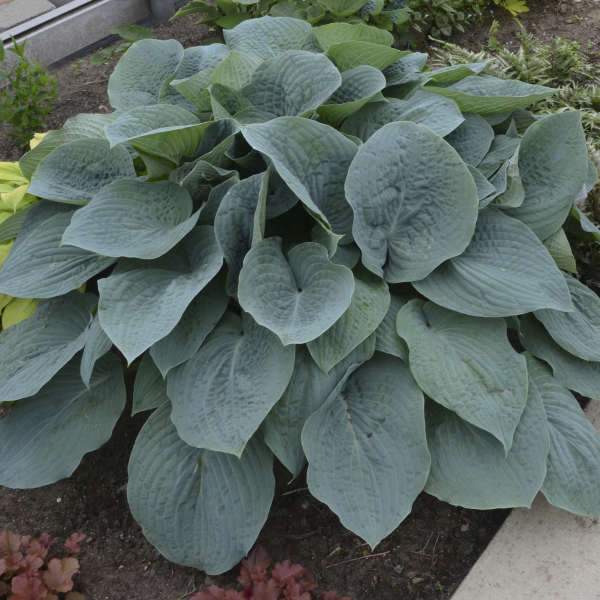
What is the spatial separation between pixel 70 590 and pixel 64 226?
91 centimetres

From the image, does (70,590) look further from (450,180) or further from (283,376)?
(450,180)

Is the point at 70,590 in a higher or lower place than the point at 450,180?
lower

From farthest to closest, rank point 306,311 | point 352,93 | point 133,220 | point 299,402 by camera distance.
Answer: point 352,93, point 133,220, point 299,402, point 306,311

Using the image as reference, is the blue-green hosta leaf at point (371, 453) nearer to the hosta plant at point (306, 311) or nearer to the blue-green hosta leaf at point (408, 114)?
the hosta plant at point (306, 311)

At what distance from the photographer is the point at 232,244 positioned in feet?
5.64

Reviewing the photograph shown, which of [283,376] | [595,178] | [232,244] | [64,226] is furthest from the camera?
[595,178]

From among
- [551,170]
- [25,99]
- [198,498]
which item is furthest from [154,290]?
[25,99]

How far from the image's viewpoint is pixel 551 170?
1.94 meters

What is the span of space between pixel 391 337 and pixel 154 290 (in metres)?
0.57

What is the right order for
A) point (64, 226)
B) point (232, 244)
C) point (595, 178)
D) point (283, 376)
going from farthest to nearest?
point (595, 178) → point (64, 226) → point (232, 244) → point (283, 376)

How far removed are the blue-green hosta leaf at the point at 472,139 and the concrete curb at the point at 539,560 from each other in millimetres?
922

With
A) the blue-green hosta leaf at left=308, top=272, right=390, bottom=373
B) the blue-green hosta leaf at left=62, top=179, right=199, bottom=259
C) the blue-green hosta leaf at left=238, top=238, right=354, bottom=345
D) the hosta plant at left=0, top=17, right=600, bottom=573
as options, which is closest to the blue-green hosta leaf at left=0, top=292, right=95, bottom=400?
the hosta plant at left=0, top=17, right=600, bottom=573

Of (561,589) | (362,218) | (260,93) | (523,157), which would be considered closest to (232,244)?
(362,218)

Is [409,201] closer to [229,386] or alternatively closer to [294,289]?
[294,289]
